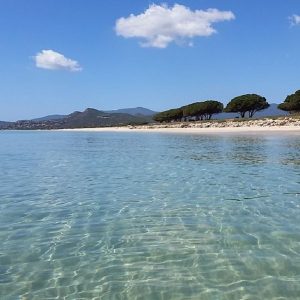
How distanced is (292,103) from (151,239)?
11084 centimetres

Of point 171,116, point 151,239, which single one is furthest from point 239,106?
point 151,239

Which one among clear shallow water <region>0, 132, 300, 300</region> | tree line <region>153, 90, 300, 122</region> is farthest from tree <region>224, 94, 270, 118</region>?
clear shallow water <region>0, 132, 300, 300</region>

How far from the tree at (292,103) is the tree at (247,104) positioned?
6684 mm

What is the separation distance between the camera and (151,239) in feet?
32.1

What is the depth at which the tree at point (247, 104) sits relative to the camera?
406 ft

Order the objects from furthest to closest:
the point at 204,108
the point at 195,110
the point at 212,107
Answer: the point at 195,110 < the point at 204,108 < the point at 212,107

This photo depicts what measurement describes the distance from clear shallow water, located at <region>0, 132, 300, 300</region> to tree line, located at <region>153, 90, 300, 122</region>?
337 ft

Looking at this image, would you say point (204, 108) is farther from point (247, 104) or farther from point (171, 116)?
point (171, 116)

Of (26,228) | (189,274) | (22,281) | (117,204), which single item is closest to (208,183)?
(117,204)

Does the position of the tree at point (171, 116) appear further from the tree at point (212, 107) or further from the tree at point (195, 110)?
the tree at point (212, 107)

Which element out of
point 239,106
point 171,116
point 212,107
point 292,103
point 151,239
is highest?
point 292,103

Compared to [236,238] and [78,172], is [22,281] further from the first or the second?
[78,172]

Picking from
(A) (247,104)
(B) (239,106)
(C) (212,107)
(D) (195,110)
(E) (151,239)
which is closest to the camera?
(E) (151,239)

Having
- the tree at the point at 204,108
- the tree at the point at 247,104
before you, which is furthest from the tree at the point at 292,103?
the tree at the point at 204,108
